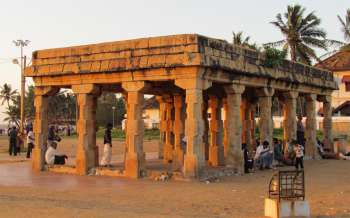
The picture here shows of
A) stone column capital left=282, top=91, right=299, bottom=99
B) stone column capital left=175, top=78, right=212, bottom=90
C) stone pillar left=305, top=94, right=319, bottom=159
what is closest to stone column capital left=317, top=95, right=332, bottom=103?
stone pillar left=305, top=94, right=319, bottom=159

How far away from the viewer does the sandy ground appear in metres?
8.90

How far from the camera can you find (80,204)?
9.77 metres

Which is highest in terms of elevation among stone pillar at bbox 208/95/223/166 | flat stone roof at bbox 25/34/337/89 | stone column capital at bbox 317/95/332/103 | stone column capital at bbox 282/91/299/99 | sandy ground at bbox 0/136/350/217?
flat stone roof at bbox 25/34/337/89

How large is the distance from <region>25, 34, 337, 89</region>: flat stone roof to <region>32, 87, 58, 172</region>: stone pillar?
752 millimetres

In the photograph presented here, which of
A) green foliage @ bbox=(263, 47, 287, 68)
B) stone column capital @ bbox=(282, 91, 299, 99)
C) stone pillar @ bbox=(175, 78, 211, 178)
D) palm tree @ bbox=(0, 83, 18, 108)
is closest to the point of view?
stone pillar @ bbox=(175, 78, 211, 178)

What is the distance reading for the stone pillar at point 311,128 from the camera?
2166cm

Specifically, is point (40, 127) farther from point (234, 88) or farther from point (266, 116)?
point (266, 116)

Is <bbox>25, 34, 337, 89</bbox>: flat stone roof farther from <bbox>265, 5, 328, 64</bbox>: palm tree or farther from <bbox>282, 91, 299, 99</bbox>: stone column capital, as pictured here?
<bbox>265, 5, 328, 64</bbox>: palm tree

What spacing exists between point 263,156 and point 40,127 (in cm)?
834

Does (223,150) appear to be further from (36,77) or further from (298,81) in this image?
(36,77)

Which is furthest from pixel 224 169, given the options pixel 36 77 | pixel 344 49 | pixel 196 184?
pixel 344 49

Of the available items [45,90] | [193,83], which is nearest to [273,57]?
[193,83]

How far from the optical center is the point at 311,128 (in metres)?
21.7

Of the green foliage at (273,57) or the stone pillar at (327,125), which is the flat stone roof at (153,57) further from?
the stone pillar at (327,125)
